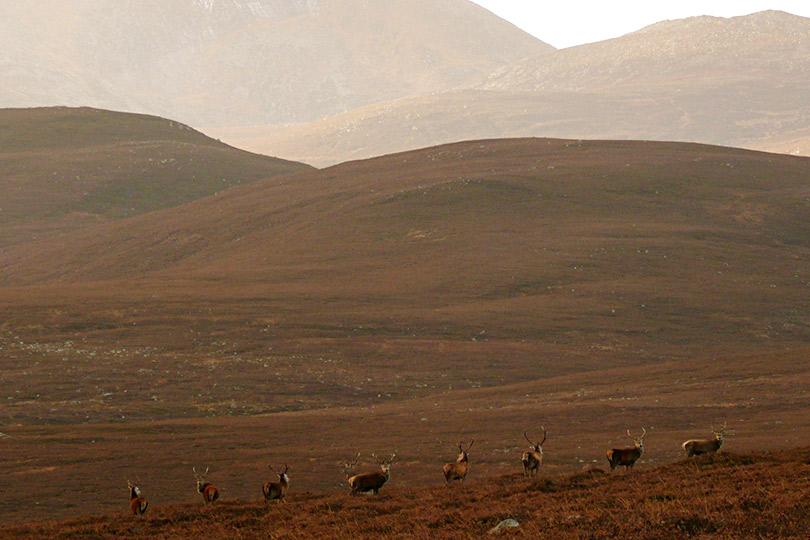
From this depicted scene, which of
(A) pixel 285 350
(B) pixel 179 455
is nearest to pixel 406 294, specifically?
(A) pixel 285 350

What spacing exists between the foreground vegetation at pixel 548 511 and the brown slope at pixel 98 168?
346 feet

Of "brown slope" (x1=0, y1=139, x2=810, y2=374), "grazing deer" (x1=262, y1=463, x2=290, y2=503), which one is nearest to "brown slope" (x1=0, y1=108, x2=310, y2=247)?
"brown slope" (x1=0, y1=139, x2=810, y2=374)

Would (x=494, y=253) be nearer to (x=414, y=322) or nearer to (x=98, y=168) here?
(x=414, y=322)

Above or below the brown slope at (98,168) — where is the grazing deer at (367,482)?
below

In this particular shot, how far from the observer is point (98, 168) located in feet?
490

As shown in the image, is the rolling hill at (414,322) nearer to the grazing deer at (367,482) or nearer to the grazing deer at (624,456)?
the grazing deer at (367,482)

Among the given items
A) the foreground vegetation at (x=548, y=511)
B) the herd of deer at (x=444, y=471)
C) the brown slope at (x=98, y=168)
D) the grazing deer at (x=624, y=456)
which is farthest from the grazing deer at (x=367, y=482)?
the brown slope at (x=98, y=168)

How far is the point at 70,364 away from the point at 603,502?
39769mm

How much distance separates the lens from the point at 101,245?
110 metres

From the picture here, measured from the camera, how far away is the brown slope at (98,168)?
13625 cm

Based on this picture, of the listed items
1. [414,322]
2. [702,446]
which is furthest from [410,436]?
[414,322]

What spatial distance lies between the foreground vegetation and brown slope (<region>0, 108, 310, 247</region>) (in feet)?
346

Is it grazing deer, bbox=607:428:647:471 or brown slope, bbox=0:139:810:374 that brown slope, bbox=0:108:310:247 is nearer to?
brown slope, bbox=0:139:810:374

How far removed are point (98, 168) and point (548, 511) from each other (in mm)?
134757
